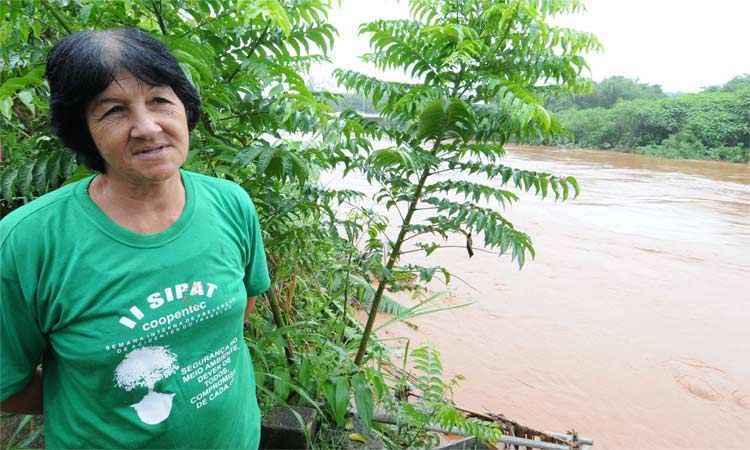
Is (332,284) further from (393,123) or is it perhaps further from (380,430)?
(393,123)

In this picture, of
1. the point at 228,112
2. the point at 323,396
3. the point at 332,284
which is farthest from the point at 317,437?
the point at 228,112

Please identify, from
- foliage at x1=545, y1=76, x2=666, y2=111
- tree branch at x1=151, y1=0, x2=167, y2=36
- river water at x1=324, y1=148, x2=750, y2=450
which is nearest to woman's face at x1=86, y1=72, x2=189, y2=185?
tree branch at x1=151, y1=0, x2=167, y2=36

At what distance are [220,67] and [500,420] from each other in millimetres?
2359

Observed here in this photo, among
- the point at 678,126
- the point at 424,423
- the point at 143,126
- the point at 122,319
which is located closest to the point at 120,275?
the point at 122,319

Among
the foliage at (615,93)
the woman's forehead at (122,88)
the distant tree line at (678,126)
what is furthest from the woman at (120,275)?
the foliage at (615,93)

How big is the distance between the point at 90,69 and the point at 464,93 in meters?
1.89

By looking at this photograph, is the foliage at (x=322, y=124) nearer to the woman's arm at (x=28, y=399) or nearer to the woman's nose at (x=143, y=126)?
the woman's nose at (x=143, y=126)

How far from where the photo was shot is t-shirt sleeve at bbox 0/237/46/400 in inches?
36.4

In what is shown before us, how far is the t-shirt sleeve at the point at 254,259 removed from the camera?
4.20 feet

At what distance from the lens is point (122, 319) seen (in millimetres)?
984

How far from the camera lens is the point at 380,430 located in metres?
2.63

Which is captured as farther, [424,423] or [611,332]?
[611,332]

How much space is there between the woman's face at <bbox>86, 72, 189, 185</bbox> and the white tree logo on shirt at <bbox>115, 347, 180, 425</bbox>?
1.18 feet

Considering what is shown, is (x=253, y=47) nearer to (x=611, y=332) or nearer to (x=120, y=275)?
(x=120, y=275)
